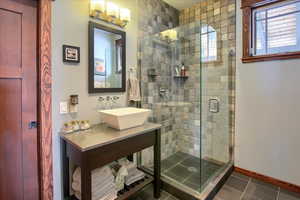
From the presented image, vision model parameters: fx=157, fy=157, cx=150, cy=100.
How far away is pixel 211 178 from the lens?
6.79 ft

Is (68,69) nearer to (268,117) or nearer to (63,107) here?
(63,107)

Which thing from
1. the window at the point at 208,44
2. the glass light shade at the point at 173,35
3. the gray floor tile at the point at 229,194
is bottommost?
the gray floor tile at the point at 229,194

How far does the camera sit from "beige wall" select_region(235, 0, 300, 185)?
6.48ft

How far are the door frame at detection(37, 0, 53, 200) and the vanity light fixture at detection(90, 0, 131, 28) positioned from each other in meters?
0.43

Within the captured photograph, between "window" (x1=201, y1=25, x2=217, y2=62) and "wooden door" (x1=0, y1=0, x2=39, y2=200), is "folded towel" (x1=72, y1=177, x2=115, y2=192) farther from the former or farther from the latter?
"window" (x1=201, y1=25, x2=217, y2=62)

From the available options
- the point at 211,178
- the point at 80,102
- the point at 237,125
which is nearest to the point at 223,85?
the point at 237,125

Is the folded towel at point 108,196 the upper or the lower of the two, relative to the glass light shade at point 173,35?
lower

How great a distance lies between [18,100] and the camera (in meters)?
1.32

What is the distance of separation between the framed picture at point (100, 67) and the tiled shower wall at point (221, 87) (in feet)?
4.75

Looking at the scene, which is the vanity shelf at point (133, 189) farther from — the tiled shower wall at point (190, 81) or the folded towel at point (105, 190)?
the tiled shower wall at point (190, 81)

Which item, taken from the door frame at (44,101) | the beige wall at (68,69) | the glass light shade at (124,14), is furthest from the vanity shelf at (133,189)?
the glass light shade at (124,14)

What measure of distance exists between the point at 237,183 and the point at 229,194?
320 mm

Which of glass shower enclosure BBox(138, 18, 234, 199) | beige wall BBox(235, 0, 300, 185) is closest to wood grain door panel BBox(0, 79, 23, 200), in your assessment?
glass shower enclosure BBox(138, 18, 234, 199)

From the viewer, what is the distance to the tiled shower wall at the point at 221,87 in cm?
241
